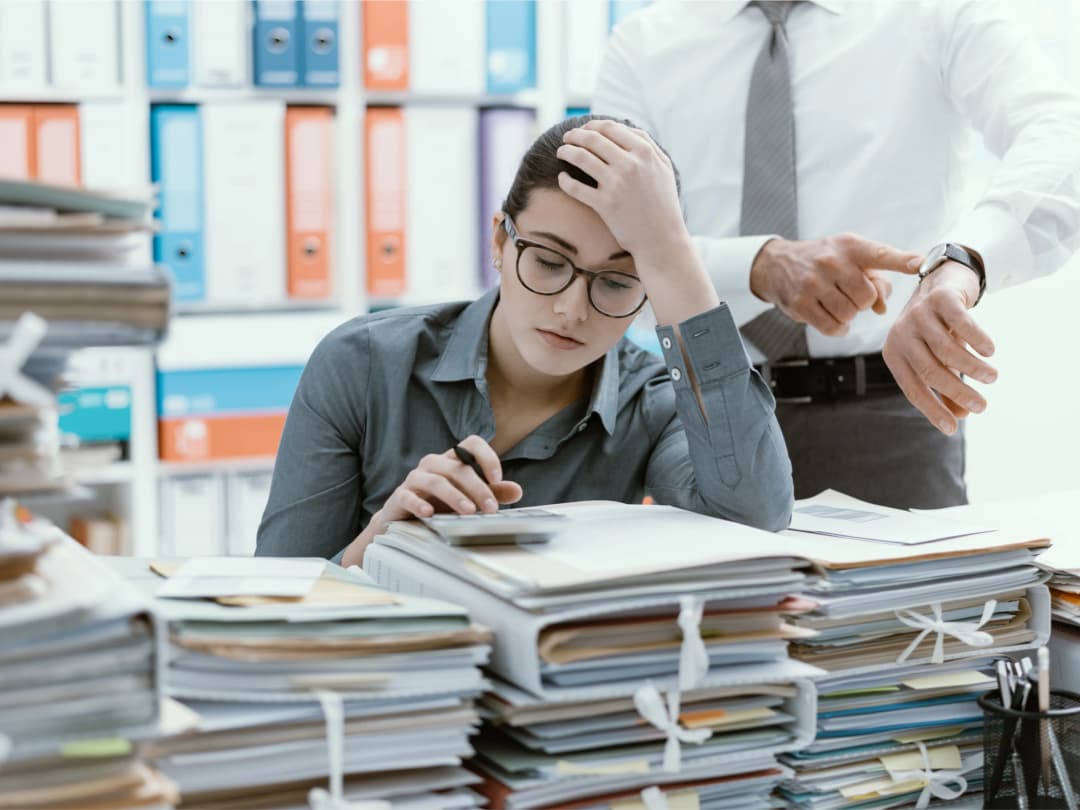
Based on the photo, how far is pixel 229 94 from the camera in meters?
2.75

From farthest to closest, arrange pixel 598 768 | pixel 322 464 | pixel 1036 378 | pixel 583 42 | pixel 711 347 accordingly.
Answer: pixel 1036 378, pixel 583 42, pixel 322 464, pixel 711 347, pixel 598 768

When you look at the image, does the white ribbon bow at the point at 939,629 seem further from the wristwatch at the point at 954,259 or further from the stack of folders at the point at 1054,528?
the wristwatch at the point at 954,259

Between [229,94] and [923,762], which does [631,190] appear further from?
[229,94]

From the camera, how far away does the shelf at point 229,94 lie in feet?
8.95

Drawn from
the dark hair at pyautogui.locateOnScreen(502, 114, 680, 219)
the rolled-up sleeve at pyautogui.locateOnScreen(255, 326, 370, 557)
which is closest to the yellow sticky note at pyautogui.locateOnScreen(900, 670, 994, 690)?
the dark hair at pyautogui.locateOnScreen(502, 114, 680, 219)

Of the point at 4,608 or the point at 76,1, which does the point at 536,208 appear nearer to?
the point at 4,608

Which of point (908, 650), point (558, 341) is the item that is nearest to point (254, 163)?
point (558, 341)

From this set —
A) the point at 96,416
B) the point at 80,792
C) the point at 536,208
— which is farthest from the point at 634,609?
the point at 96,416

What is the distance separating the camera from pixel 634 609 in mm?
804

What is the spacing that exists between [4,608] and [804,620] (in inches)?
23.7

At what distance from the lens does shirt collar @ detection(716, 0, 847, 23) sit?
189cm

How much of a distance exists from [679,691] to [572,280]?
577mm

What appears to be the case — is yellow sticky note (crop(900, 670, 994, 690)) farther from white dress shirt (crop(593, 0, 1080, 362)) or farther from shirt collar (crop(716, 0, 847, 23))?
shirt collar (crop(716, 0, 847, 23))

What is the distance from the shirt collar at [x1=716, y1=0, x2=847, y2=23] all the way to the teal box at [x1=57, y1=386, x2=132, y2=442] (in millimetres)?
1635
